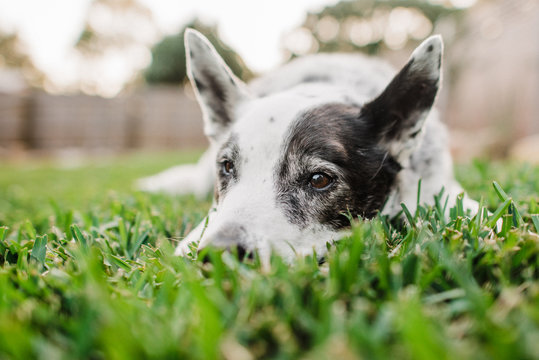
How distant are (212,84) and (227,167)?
74 centimetres

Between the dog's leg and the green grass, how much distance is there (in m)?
2.27

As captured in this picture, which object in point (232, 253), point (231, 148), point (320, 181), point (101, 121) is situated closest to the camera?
point (232, 253)

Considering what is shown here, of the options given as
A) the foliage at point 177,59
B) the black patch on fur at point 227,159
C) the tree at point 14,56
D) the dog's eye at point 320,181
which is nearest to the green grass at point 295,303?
the dog's eye at point 320,181

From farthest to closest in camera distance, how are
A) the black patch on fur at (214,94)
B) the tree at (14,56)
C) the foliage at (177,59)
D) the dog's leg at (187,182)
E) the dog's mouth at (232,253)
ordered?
the tree at (14,56) → the foliage at (177,59) → the dog's leg at (187,182) → the black patch on fur at (214,94) → the dog's mouth at (232,253)

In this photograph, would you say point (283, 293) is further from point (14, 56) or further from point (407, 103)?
point (14, 56)

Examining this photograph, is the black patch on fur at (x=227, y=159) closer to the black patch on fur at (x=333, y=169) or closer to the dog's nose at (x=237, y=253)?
the black patch on fur at (x=333, y=169)

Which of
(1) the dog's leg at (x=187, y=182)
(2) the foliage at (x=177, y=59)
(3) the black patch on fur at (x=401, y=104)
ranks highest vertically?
(2) the foliage at (x=177, y=59)

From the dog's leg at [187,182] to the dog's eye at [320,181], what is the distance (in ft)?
6.45

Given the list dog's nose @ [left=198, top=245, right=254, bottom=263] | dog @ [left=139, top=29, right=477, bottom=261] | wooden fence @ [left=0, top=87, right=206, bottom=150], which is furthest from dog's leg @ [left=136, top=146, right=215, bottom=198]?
wooden fence @ [left=0, top=87, right=206, bottom=150]

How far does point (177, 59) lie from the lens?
18469 millimetres

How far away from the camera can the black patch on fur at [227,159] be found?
1959 mm

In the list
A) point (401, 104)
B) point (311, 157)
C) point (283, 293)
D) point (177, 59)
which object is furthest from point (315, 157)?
point (177, 59)

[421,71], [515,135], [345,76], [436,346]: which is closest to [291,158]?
[421,71]

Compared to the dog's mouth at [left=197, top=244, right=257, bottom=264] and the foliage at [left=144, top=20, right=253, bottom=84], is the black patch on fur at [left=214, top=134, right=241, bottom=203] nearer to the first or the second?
the dog's mouth at [left=197, top=244, right=257, bottom=264]
